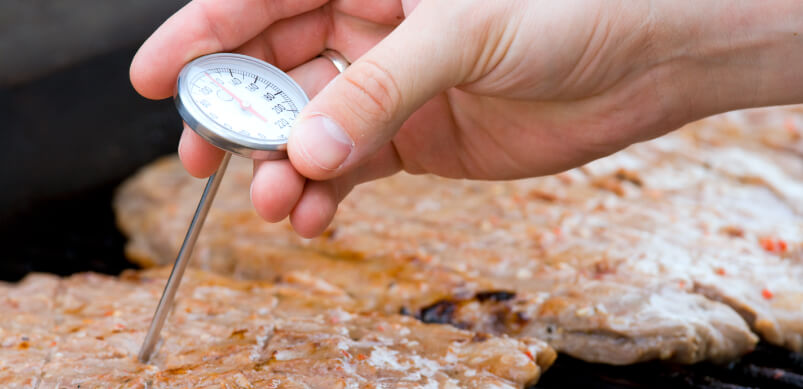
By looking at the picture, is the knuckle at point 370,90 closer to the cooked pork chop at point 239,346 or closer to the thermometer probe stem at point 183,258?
the thermometer probe stem at point 183,258

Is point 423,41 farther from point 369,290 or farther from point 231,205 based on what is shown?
point 231,205

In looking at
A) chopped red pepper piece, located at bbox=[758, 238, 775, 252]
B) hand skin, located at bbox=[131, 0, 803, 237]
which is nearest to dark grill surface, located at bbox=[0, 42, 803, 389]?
chopped red pepper piece, located at bbox=[758, 238, 775, 252]

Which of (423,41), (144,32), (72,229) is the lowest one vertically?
(72,229)

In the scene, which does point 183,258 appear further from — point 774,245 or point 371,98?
point 774,245

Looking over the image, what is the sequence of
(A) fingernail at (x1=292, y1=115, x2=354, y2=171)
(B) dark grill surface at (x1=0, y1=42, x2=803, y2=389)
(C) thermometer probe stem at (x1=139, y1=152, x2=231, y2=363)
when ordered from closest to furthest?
(A) fingernail at (x1=292, y1=115, x2=354, y2=171), (C) thermometer probe stem at (x1=139, y1=152, x2=231, y2=363), (B) dark grill surface at (x1=0, y1=42, x2=803, y2=389)

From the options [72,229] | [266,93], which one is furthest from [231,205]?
[266,93]

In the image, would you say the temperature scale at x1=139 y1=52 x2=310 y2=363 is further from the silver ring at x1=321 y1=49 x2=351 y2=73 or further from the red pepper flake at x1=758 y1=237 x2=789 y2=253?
the red pepper flake at x1=758 y1=237 x2=789 y2=253

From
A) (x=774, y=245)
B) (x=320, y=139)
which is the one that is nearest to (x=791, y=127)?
(x=774, y=245)
